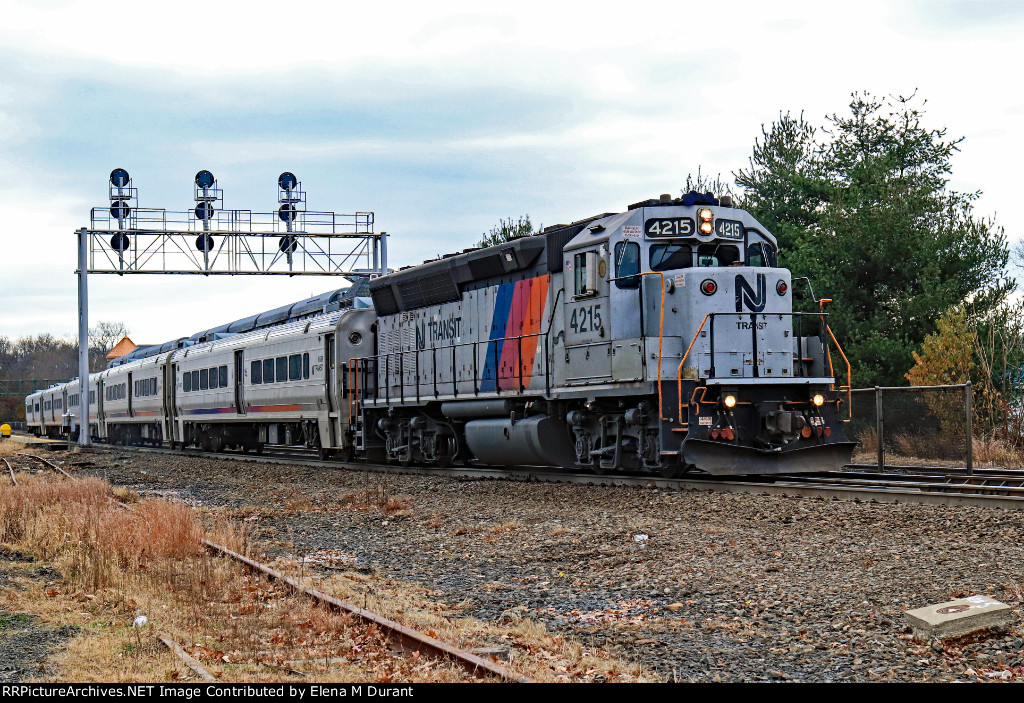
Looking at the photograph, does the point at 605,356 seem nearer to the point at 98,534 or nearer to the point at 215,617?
the point at 98,534

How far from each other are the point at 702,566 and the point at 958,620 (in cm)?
260

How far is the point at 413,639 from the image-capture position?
18.7 ft

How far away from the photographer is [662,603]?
6.85 meters

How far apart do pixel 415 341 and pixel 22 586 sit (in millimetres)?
11708

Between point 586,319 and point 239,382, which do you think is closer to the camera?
point 586,319

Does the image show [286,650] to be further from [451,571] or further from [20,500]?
[20,500]

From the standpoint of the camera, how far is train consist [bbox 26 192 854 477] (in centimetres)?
1254

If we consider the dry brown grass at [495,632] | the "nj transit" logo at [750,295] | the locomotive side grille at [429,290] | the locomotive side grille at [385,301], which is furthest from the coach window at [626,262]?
the locomotive side grille at [385,301]

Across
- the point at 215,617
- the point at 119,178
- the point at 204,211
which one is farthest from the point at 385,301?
the point at 119,178

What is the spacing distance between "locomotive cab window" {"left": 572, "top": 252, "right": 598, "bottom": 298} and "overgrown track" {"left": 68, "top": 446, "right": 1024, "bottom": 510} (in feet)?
8.35

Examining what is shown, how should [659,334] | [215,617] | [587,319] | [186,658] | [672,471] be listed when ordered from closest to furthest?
1. [186,658]
2. [215,617]
3. [659,334]
4. [672,471]
5. [587,319]

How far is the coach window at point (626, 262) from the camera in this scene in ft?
43.9

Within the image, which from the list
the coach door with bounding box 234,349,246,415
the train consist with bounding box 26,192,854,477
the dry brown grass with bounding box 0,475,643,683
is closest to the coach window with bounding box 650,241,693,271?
the train consist with bounding box 26,192,854,477

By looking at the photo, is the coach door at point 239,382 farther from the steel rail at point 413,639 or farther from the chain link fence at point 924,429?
the steel rail at point 413,639
